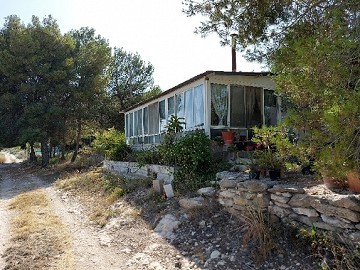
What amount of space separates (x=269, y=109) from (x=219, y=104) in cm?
213

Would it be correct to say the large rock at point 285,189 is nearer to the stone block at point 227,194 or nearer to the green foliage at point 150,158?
the stone block at point 227,194

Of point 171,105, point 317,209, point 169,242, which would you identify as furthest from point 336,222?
point 171,105

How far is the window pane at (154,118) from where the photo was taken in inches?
546

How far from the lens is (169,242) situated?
554cm

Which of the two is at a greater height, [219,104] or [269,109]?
[219,104]

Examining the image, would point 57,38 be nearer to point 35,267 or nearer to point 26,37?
point 26,37

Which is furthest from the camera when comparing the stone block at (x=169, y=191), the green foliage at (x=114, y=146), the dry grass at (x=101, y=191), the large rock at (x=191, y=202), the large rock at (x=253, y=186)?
the green foliage at (x=114, y=146)

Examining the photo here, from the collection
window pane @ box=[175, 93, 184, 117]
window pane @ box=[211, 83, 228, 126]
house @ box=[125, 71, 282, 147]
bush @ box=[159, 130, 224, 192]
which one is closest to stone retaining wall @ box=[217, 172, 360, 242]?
bush @ box=[159, 130, 224, 192]

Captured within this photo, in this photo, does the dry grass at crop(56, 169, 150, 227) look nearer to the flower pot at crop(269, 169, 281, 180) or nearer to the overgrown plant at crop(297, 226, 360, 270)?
the flower pot at crop(269, 169, 281, 180)

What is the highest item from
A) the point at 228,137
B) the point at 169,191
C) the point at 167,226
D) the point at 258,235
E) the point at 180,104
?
the point at 180,104

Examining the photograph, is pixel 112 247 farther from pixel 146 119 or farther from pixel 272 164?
pixel 146 119

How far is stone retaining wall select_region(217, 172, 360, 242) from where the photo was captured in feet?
12.6

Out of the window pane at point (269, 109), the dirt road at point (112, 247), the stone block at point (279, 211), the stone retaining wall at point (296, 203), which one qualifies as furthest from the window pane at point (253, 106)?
the stone block at point (279, 211)

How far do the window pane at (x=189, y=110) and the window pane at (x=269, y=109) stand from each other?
259 centimetres
